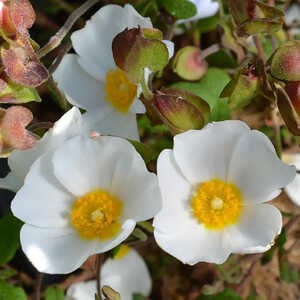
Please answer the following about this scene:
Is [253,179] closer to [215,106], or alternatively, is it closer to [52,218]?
[215,106]

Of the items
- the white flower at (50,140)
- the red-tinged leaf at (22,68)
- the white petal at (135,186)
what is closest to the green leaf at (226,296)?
the white petal at (135,186)

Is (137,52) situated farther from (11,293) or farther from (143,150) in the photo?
(11,293)

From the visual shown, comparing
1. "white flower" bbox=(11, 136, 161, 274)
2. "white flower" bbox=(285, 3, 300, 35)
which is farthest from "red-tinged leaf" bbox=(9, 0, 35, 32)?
"white flower" bbox=(285, 3, 300, 35)

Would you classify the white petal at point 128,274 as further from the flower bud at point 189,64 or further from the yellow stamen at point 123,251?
the flower bud at point 189,64

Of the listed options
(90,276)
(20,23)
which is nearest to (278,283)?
(90,276)

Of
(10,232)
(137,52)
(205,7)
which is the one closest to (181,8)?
(205,7)
